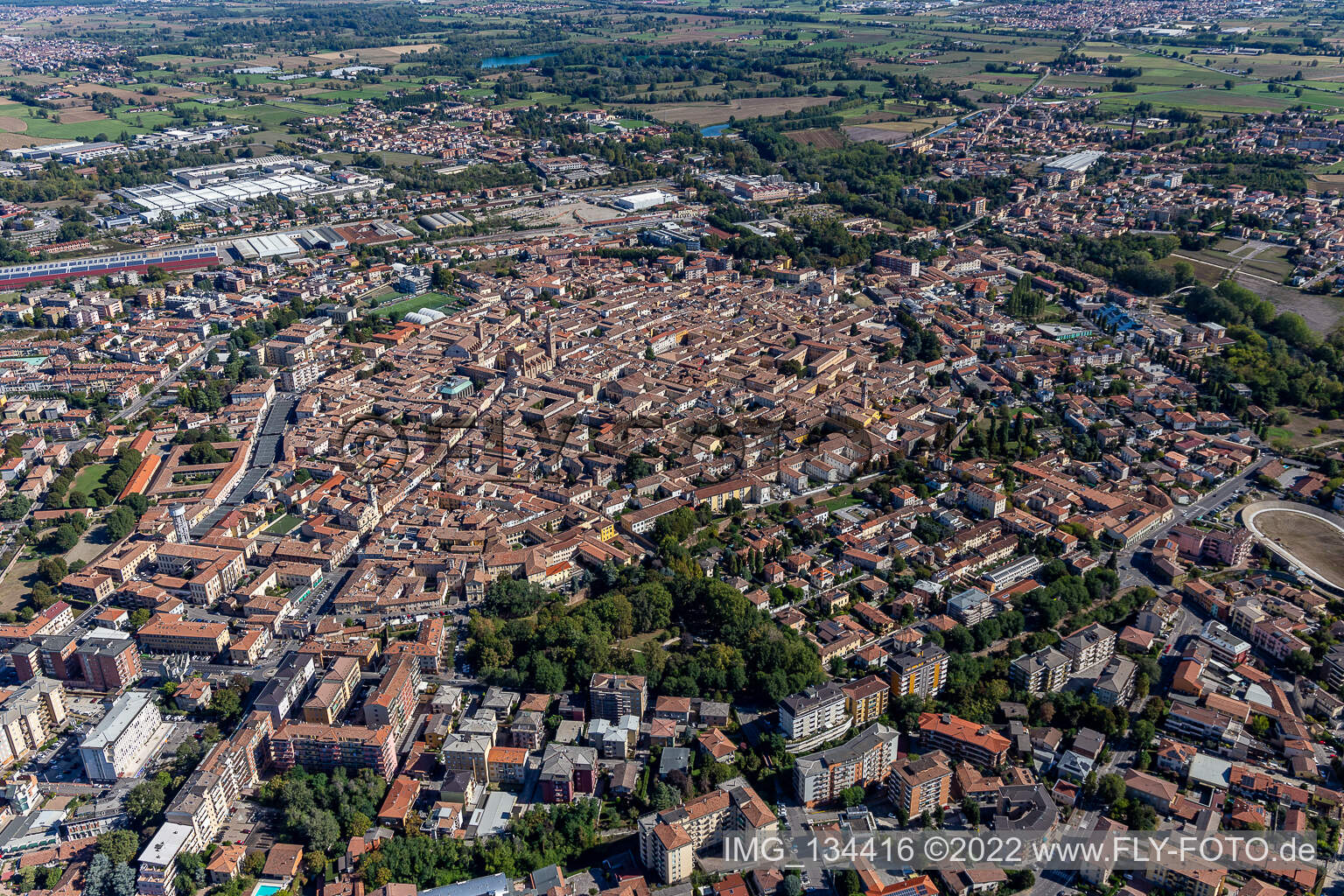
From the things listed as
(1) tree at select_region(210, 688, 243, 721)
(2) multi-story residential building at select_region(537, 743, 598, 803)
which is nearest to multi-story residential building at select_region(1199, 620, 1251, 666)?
(2) multi-story residential building at select_region(537, 743, 598, 803)

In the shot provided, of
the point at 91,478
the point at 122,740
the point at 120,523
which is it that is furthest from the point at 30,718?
the point at 91,478

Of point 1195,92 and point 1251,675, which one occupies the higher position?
point 1195,92

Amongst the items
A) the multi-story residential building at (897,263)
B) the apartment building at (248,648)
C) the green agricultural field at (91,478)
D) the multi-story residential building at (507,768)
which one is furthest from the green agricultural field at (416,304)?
the multi-story residential building at (507,768)

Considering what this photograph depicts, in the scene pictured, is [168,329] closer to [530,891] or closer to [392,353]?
[392,353]

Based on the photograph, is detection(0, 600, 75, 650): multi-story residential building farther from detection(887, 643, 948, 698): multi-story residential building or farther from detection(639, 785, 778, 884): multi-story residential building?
detection(887, 643, 948, 698): multi-story residential building

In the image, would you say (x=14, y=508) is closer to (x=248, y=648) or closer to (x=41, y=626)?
(x=41, y=626)

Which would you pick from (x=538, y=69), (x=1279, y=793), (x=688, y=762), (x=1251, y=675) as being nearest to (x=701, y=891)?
(x=688, y=762)
